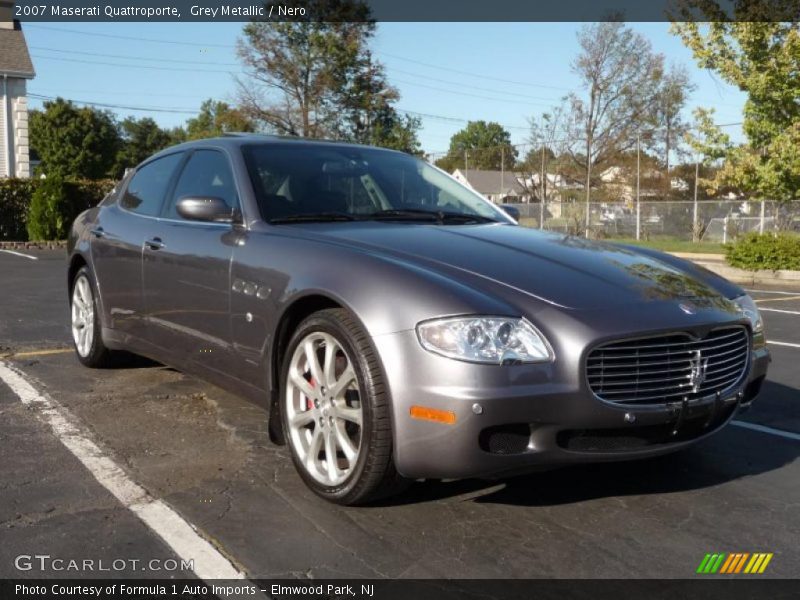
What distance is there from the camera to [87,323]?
5.88 m

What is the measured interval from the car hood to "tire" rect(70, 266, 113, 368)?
2407mm

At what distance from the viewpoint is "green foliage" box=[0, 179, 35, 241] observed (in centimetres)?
1983

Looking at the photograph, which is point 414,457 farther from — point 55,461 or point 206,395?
point 206,395

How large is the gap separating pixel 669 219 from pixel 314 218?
99.8 feet

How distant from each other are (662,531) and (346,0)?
28835 millimetres

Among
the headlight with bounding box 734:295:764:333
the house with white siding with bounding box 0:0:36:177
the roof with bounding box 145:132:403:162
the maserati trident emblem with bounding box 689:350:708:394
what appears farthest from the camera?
the house with white siding with bounding box 0:0:36:177

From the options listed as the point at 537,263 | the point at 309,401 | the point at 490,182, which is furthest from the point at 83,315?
A: the point at 490,182

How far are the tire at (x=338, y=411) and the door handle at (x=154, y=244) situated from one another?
1450mm

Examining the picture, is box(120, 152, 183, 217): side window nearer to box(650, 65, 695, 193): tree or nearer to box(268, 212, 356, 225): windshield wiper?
box(268, 212, 356, 225): windshield wiper

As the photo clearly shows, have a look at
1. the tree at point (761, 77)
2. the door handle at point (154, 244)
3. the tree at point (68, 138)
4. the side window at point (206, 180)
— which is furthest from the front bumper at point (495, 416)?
the tree at point (68, 138)

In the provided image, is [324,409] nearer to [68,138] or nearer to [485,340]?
[485,340]

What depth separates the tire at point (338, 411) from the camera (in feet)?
10.3

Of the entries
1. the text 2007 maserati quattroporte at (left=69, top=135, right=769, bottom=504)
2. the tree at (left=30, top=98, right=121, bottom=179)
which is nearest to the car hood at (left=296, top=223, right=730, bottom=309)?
the text 2007 maserati quattroporte at (left=69, top=135, right=769, bottom=504)
